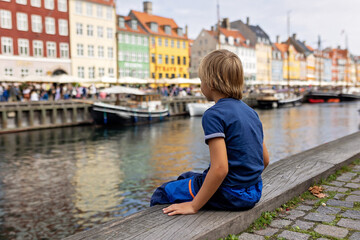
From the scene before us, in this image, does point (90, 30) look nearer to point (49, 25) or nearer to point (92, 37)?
point (92, 37)

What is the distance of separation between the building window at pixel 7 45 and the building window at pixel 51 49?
3928mm

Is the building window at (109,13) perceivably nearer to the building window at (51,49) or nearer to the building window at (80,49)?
the building window at (80,49)

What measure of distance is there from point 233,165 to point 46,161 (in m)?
14.1

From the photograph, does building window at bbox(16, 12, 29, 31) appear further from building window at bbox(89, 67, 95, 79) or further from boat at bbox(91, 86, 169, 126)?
boat at bbox(91, 86, 169, 126)

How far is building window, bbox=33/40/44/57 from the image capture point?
138ft

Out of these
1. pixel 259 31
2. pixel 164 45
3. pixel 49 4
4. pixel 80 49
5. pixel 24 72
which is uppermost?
pixel 259 31

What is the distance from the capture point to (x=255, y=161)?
2930mm

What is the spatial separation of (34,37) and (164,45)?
2313 centimetres

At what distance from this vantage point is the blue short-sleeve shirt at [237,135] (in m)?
2.69

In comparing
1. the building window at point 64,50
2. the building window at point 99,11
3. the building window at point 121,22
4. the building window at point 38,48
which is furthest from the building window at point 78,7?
the building window at point 121,22

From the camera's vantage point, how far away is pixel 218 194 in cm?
296

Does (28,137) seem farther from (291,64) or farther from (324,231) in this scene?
(291,64)

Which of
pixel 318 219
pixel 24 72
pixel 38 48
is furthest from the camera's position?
pixel 38 48

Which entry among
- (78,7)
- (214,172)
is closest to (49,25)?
(78,7)
